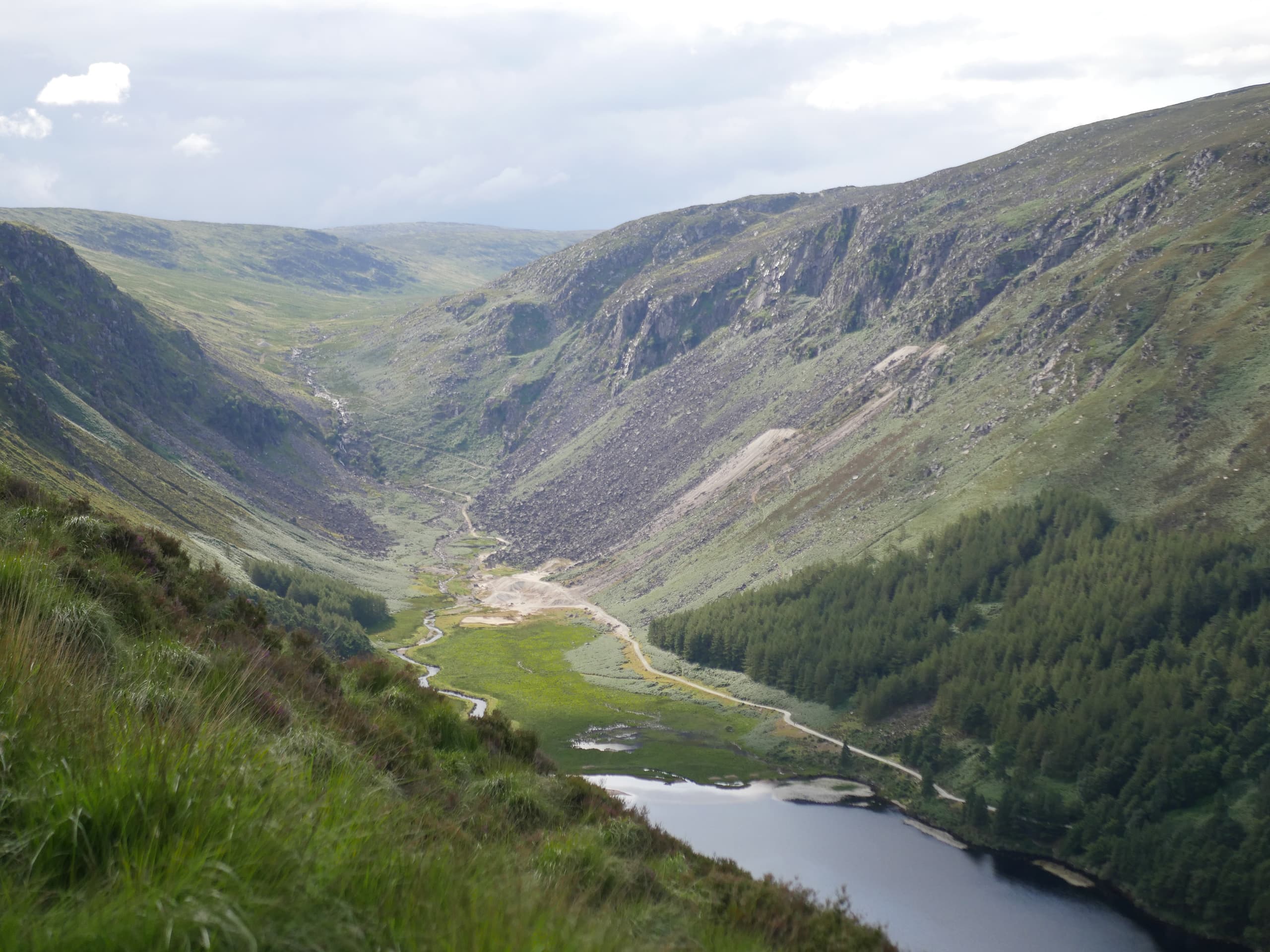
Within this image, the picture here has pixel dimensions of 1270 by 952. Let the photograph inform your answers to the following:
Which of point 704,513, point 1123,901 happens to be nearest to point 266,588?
point 704,513

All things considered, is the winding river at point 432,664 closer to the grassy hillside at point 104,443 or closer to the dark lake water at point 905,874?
the dark lake water at point 905,874

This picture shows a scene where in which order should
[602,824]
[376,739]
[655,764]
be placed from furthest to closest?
[655,764], [602,824], [376,739]

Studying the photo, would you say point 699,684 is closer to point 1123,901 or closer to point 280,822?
point 1123,901

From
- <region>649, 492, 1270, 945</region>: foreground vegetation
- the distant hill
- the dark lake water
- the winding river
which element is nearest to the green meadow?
the winding river

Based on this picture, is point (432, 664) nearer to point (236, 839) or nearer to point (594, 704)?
point (594, 704)

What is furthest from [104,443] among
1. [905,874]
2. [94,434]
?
[905,874]

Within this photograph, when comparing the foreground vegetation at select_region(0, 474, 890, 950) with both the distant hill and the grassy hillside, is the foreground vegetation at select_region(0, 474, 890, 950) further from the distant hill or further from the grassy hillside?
the grassy hillside
